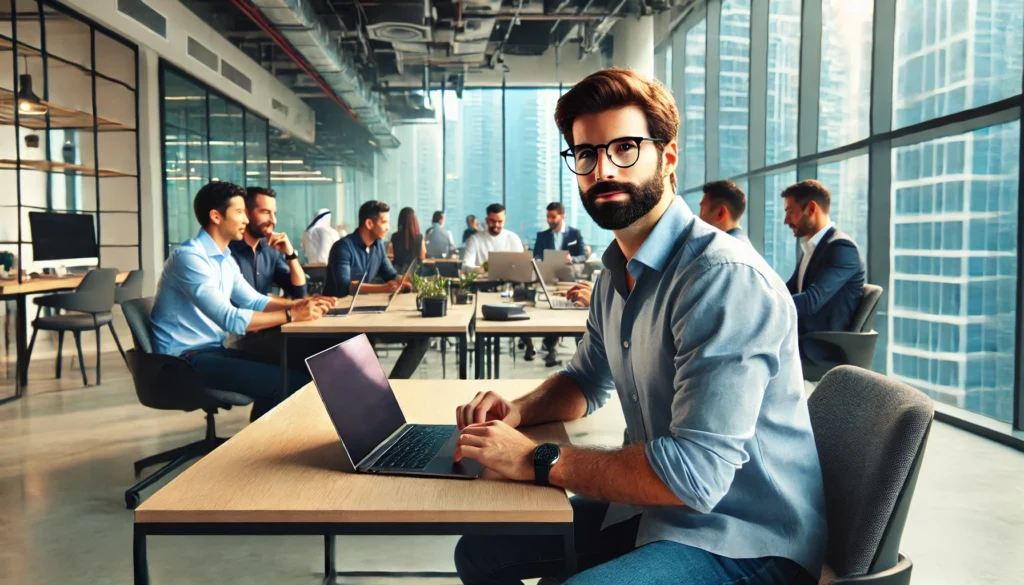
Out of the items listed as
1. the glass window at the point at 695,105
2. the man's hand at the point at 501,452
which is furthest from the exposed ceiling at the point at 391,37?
the man's hand at the point at 501,452

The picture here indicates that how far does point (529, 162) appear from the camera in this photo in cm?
1402

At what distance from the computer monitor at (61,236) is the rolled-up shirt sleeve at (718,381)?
20.8 ft

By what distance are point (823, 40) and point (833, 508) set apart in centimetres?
623

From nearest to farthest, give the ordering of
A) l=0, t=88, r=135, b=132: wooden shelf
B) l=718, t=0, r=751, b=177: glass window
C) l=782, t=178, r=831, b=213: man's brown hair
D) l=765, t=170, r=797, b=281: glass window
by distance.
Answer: l=782, t=178, r=831, b=213: man's brown hair, l=0, t=88, r=135, b=132: wooden shelf, l=765, t=170, r=797, b=281: glass window, l=718, t=0, r=751, b=177: glass window

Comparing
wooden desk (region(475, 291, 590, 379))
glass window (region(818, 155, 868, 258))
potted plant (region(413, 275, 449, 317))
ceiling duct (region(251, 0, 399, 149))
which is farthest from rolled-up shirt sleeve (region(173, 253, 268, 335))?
glass window (region(818, 155, 868, 258))

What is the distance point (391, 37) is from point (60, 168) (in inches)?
149

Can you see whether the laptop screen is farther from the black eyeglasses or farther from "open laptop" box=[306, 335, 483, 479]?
the black eyeglasses

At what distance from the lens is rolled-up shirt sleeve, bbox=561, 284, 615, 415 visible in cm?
172

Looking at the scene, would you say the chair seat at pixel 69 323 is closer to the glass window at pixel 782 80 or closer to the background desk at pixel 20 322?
the background desk at pixel 20 322

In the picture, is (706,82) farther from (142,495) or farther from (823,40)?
(142,495)

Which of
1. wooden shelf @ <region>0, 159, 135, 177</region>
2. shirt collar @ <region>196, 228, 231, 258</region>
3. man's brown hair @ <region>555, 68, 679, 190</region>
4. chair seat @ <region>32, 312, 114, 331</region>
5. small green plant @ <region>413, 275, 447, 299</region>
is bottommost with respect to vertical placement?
chair seat @ <region>32, 312, 114, 331</region>

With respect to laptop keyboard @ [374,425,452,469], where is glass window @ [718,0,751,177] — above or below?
above

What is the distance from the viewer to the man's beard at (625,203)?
1.39m

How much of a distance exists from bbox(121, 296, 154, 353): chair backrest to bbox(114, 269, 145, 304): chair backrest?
337 centimetres
